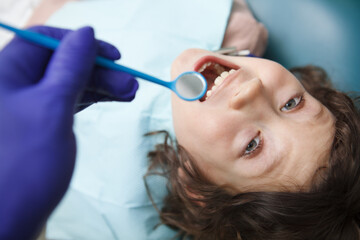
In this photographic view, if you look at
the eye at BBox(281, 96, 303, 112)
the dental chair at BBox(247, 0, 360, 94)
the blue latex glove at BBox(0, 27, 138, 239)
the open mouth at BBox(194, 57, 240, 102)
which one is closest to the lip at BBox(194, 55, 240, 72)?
the open mouth at BBox(194, 57, 240, 102)

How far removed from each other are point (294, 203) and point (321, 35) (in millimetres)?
619

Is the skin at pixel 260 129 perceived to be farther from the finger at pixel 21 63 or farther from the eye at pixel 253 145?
the finger at pixel 21 63

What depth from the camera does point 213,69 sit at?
0.80 meters

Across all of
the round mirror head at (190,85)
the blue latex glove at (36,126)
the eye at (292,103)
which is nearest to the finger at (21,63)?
the blue latex glove at (36,126)

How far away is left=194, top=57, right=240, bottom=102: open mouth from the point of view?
0.70 m

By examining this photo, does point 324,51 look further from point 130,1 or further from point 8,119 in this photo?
point 8,119

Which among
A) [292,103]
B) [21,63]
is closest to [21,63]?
[21,63]

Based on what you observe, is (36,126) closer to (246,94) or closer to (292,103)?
(246,94)

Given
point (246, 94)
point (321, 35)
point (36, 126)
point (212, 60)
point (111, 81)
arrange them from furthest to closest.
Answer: point (321, 35) < point (212, 60) < point (246, 94) < point (111, 81) < point (36, 126)

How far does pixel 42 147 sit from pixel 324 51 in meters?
0.96

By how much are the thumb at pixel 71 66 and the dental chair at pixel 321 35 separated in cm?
83

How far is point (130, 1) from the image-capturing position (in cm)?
110

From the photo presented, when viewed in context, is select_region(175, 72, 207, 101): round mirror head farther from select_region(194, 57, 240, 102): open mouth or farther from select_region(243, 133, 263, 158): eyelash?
select_region(243, 133, 263, 158): eyelash

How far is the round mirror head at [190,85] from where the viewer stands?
2.05ft
